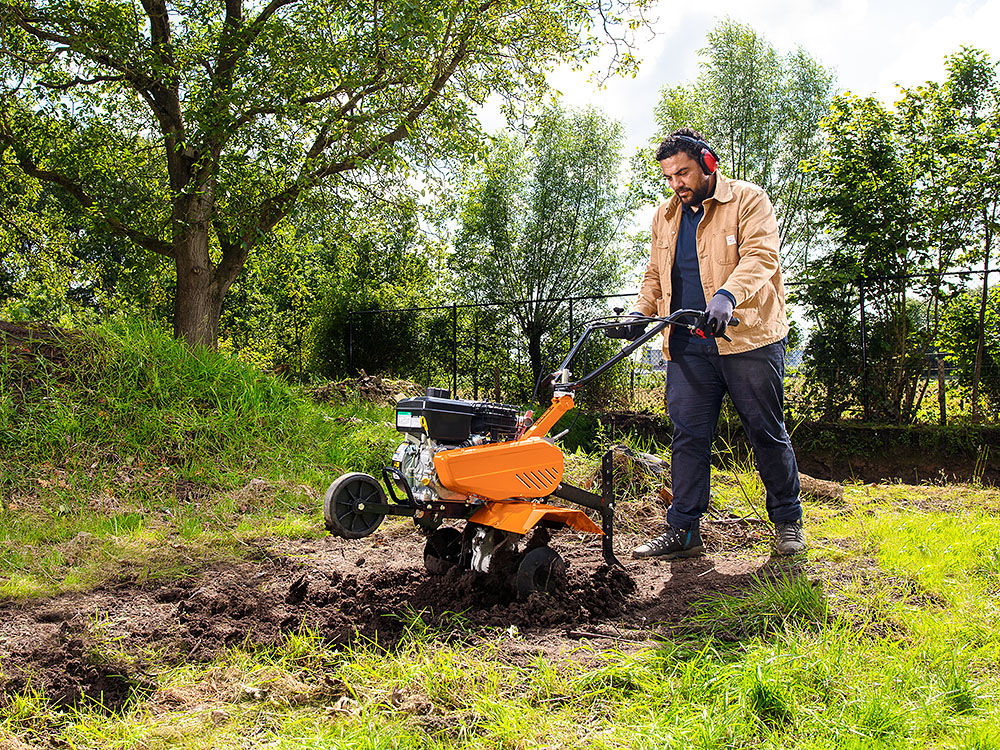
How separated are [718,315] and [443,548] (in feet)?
5.79

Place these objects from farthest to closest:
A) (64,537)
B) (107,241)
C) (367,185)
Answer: (107,241) → (367,185) → (64,537)

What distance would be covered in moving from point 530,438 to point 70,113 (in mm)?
9014

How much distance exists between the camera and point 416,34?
789 cm

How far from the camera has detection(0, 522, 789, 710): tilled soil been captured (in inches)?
107

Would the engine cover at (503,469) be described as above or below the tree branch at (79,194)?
below

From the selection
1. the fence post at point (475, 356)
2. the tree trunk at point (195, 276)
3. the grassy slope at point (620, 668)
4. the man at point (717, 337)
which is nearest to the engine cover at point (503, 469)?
the grassy slope at point (620, 668)

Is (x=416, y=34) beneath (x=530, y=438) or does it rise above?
above

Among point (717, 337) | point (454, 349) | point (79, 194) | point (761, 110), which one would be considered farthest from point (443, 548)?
point (761, 110)

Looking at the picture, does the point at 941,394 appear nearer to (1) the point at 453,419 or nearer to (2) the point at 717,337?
(2) the point at 717,337

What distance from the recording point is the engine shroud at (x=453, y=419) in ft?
10.4

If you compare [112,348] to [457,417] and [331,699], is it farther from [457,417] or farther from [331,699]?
[331,699]

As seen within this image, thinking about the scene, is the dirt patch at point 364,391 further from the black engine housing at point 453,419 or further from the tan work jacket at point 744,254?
the tan work jacket at point 744,254

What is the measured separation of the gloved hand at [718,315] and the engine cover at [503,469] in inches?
34.7

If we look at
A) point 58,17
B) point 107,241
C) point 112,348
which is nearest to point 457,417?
point 112,348
